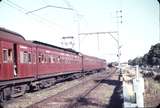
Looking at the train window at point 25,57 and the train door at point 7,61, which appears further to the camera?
the train window at point 25,57

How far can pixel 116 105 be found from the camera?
15.4m

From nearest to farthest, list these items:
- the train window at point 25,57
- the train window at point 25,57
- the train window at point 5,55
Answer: the train window at point 5,55
the train window at point 25,57
the train window at point 25,57

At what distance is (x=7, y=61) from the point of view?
52.5 ft

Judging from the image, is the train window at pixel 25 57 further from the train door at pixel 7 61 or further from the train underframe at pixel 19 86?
the train door at pixel 7 61

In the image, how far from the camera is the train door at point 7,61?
15.5 meters

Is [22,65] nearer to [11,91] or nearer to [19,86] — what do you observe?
[19,86]

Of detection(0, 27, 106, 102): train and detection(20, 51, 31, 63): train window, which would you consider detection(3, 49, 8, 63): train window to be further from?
detection(20, 51, 31, 63): train window

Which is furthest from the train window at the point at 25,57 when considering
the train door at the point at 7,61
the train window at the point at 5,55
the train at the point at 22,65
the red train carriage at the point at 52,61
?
the red train carriage at the point at 52,61

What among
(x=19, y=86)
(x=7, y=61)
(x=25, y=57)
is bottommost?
(x=19, y=86)

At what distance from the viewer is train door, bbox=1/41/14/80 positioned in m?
15.5

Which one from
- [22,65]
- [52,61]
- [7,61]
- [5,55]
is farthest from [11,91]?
[52,61]

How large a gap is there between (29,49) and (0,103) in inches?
191

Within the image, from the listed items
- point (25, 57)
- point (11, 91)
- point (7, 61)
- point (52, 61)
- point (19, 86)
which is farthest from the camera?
point (52, 61)

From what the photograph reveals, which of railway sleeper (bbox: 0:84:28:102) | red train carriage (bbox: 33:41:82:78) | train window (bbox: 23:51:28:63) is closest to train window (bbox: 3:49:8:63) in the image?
railway sleeper (bbox: 0:84:28:102)
